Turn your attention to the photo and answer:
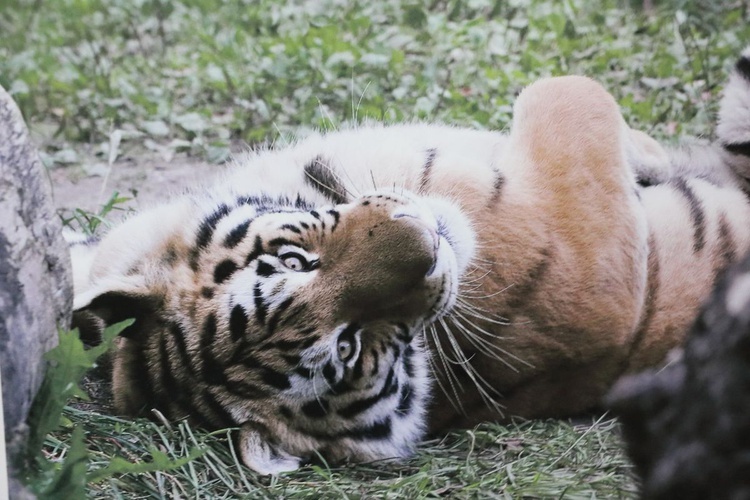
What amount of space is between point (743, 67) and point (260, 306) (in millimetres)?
2011

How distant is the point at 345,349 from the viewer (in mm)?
2111

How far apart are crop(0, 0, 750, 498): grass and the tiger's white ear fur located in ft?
4.42

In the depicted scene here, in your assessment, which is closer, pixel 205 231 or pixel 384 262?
pixel 384 262

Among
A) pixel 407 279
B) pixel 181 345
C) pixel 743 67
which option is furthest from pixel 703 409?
pixel 743 67

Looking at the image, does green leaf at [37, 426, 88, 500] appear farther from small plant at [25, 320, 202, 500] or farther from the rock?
the rock

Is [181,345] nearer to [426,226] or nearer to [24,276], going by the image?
[24,276]

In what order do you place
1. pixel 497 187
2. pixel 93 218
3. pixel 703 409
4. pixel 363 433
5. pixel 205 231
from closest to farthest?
pixel 703 409
pixel 363 433
pixel 205 231
pixel 497 187
pixel 93 218

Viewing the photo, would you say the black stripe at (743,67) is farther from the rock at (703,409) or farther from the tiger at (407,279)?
the rock at (703,409)

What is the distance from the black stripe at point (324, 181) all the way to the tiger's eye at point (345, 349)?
→ 0.52 m

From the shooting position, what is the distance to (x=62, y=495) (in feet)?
5.32

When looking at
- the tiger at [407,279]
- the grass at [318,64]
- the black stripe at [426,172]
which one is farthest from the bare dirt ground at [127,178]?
the black stripe at [426,172]

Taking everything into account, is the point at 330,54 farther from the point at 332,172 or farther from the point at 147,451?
the point at 147,451

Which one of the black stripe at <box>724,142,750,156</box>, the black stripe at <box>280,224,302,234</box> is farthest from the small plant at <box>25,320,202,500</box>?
the black stripe at <box>724,142,750,156</box>

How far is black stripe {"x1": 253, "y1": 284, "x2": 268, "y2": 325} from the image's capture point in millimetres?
2098
